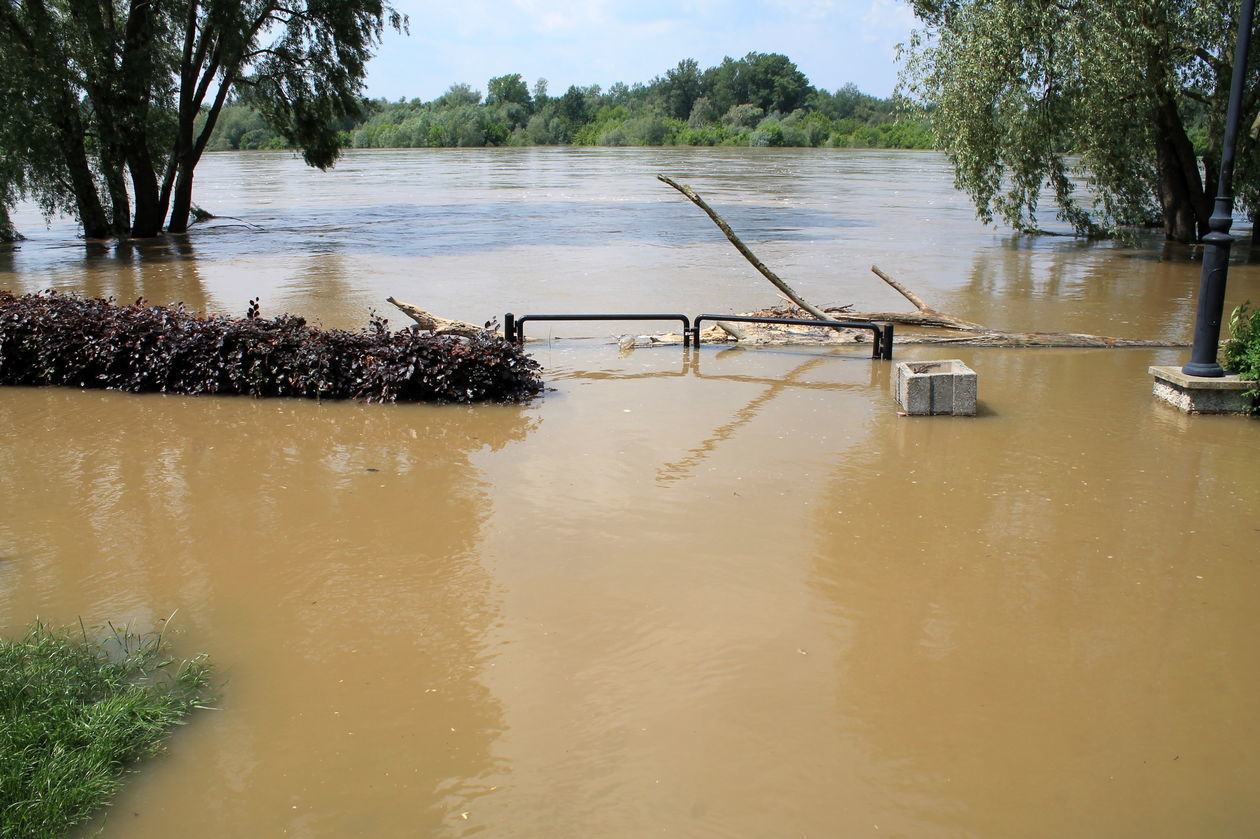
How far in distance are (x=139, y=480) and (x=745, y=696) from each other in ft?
17.3

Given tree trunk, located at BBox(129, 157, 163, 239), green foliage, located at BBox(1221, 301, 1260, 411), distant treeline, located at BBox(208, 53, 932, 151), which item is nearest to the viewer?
green foliage, located at BBox(1221, 301, 1260, 411)

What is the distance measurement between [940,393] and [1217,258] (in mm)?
2790

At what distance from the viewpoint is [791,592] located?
5863 mm

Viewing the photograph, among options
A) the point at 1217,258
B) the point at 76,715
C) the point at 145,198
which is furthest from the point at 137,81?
the point at 76,715

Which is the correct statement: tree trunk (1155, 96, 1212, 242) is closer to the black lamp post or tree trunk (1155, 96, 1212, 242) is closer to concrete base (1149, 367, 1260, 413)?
the black lamp post

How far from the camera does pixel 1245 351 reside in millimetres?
9648

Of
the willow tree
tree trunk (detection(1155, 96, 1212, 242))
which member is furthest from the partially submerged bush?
tree trunk (detection(1155, 96, 1212, 242))

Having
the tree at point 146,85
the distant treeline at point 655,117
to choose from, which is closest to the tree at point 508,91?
the distant treeline at point 655,117

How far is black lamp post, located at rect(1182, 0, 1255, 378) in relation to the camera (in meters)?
8.93

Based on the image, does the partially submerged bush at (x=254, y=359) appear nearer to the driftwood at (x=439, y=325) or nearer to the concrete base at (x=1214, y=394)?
the driftwood at (x=439, y=325)

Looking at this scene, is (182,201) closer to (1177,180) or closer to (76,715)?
(1177,180)

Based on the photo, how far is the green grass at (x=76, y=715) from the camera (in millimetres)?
3844

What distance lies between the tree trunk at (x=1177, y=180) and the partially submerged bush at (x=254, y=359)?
17.4 meters

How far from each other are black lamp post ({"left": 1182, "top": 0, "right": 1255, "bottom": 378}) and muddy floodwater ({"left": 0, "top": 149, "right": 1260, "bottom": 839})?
24.8 inches
